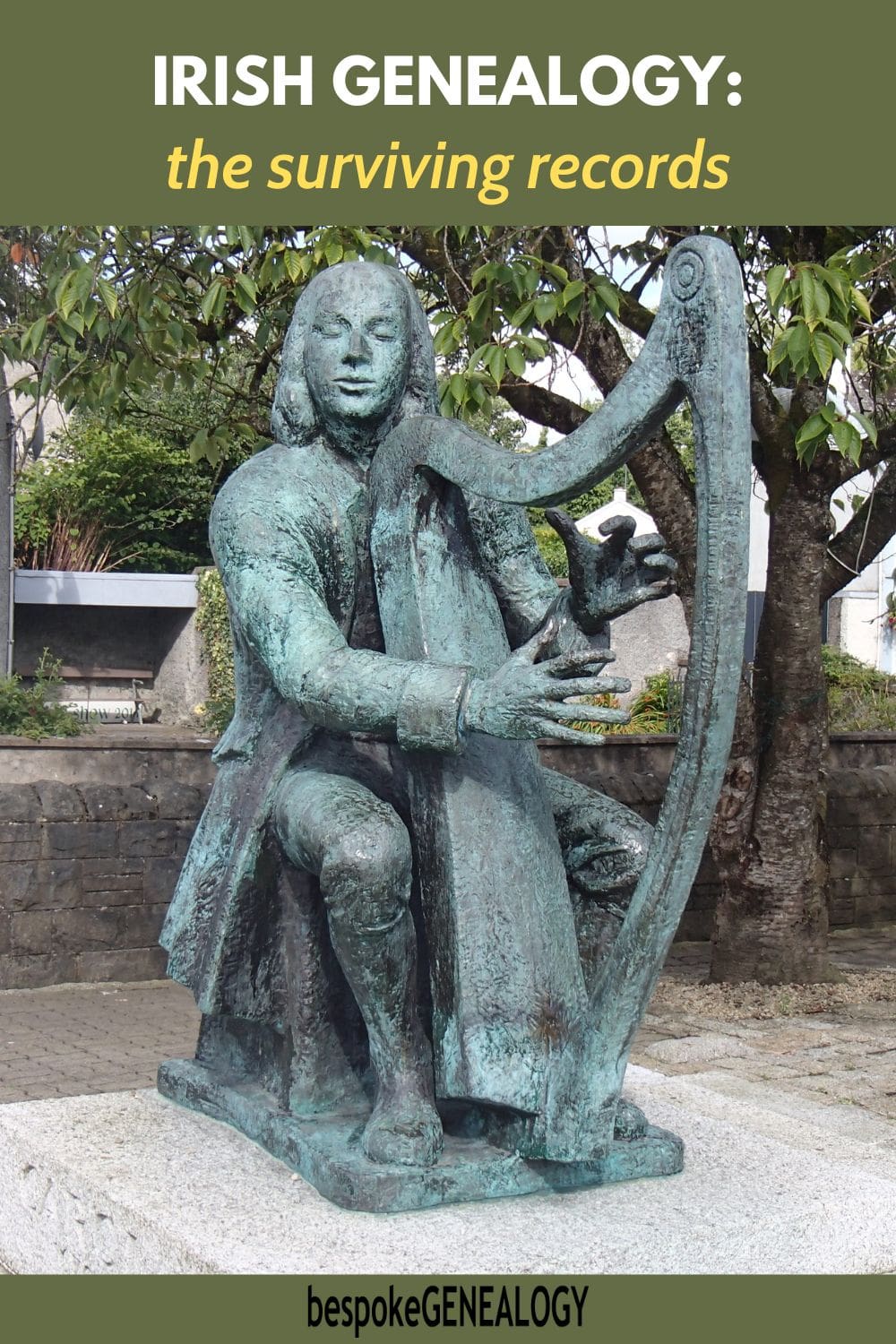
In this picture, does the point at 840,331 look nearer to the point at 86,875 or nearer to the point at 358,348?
the point at 358,348

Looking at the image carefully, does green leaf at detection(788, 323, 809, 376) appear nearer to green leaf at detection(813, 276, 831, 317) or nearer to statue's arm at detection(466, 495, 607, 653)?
green leaf at detection(813, 276, 831, 317)

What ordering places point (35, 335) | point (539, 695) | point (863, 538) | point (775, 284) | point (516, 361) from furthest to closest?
1. point (863, 538)
2. point (35, 335)
3. point (516, 361)
4. point (775, 284)
5. point (539, 695)

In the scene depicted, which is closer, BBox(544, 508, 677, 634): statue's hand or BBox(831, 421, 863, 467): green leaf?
BBox(544, 508, 677, 634): statue's hand

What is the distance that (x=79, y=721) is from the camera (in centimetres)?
927

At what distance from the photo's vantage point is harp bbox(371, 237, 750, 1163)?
8.70 feet

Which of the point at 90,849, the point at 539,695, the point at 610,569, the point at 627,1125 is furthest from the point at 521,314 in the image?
the point at 90,849

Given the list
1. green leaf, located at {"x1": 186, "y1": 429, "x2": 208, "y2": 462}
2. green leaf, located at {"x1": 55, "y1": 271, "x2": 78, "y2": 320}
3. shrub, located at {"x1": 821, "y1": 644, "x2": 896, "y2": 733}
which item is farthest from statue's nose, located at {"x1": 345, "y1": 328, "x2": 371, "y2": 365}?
shrub, located at {"x1": 821, "y1": 644, "x2": 896, "y2": 733}

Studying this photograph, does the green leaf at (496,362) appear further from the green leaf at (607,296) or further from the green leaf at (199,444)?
the green leaf at (199,444)

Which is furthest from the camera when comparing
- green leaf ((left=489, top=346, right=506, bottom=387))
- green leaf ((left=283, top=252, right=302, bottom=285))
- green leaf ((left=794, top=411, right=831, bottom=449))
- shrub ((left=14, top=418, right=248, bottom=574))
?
shrub ((left=14, top=418, right=248, bottom=574))

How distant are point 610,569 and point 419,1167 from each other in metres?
1.17

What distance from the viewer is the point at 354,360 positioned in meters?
A: 3.22

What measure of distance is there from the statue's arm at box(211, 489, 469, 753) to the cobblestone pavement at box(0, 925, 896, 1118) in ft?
10.7

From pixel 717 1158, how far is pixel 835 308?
2.95m

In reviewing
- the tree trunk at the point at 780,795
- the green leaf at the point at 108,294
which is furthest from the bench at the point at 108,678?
the green leaf at the point at 108,294
